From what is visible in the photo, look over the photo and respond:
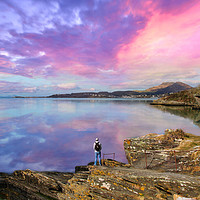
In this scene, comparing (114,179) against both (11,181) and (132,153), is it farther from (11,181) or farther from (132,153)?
(11,181)

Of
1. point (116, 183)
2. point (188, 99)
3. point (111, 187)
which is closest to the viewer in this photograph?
point (111, 187)

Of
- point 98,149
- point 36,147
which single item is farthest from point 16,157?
point 98,149

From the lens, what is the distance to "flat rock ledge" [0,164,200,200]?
236 inches

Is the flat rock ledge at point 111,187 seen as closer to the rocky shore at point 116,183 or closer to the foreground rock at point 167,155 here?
the rocky shore at point 116,183

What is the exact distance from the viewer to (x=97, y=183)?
22.7 ft

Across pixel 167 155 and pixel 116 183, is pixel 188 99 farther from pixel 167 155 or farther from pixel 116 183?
pixel 116 183

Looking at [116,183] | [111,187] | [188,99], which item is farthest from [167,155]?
[188,99]

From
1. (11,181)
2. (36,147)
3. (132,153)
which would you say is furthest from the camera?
(36,147)

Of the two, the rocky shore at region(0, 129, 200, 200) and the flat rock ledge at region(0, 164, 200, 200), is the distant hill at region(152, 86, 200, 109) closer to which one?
the rocky shore at region(0, 129, 200, 200)

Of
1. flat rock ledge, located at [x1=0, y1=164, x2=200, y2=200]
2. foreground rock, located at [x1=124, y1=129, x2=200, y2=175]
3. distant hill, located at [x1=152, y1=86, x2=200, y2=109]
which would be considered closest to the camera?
flat rock ledge, located at [x1=0, y1=164, x2=200, y2=200]

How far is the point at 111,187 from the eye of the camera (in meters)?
6.59

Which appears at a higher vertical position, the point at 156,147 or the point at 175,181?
the point at 175,181

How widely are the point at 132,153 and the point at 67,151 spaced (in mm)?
8826

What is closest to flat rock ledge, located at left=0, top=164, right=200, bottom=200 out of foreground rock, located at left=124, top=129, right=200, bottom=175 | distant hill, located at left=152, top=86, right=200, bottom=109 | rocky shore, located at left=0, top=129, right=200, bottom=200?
rocky shore, located at left=0, top=129, right=200, bottom=200
